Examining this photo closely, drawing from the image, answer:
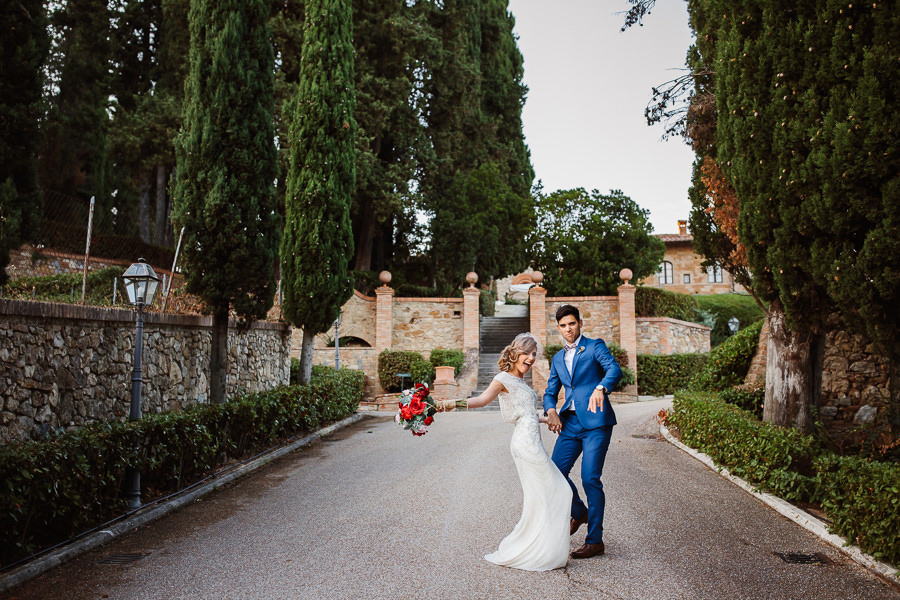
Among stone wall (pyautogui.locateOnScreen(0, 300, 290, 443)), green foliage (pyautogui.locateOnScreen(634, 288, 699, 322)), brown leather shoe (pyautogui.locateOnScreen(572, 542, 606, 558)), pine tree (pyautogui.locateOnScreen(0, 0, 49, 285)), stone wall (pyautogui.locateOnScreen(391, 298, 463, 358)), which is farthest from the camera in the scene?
green foliage (pyautogui.locateOnScreen(634, 288, 699, 322))

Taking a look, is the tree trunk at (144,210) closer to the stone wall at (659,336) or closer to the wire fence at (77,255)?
the wire fence at (77,255)

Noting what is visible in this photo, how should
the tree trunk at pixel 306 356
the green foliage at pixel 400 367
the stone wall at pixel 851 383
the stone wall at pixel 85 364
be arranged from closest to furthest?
the stone wall at pixel 85 364
the stone wall at pixel 851 383
the tree trunk at pixel 306 356
the green foliage at pixel 400 367

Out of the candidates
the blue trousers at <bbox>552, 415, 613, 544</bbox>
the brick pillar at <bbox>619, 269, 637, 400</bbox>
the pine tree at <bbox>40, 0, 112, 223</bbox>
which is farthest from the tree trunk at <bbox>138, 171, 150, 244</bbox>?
the blue trousers at <bbox>552, 415, 613, 544</bbox>

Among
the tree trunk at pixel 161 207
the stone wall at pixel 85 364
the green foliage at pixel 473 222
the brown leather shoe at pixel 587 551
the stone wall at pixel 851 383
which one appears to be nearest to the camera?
the brown leather shoe at pixel 587 551

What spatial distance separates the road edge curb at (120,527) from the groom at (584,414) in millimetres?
3552

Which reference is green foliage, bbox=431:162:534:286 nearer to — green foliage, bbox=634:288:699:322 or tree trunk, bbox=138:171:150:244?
green foliage, bbox=634:288:699:322

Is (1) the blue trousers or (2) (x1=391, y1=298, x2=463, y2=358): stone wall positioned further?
(2) (x1=391, y1=298, x2=463, y2=358): stone wall

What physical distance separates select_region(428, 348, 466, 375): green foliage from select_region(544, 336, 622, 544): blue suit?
1635 cm

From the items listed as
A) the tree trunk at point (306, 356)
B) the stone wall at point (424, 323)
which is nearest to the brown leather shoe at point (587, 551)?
the tree trunk at point (306, 356)

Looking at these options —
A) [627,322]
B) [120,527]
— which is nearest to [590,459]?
[120,527]

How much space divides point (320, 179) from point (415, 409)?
9301mm

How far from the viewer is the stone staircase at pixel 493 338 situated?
879 inches

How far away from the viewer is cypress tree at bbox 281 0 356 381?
12.9m

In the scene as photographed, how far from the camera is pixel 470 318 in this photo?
22.6 m
